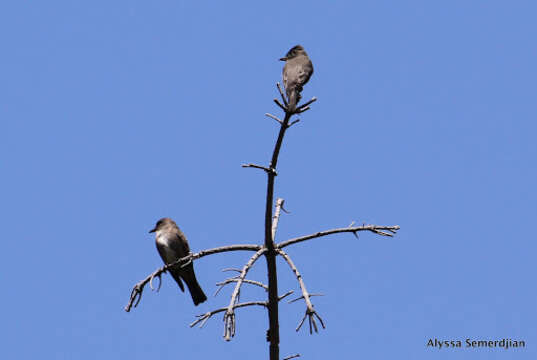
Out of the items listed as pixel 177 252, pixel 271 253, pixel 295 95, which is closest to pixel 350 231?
pixel 271 253

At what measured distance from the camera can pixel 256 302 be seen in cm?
629

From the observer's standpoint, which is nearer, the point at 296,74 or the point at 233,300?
the point at 233,300

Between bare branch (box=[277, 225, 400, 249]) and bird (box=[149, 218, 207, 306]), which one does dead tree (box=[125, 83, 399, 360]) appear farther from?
bird (box=[149, 218, 207, 306])

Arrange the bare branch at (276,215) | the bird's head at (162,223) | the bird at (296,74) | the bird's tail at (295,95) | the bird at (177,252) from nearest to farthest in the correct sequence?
1. the bare branch at (276,215)
2. the bird's tail at (295,95)
3. the bird at (296,74)
4. the bird at (177,252)
5. the bird's head at (162,223)

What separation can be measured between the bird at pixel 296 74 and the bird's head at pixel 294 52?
0.69 feet

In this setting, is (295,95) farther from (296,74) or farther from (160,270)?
(160,270)

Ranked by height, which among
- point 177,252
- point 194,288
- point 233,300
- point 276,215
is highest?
point 177,252

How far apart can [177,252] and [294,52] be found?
10.3 ft

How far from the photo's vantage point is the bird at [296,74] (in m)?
8.92

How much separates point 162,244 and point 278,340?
12.3ft

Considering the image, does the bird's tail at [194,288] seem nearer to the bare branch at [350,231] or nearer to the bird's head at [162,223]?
the bird's head at [162,223]

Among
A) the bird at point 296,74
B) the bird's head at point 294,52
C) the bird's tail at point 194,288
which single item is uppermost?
the bird's head at point 294,52

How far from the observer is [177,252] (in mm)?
9812

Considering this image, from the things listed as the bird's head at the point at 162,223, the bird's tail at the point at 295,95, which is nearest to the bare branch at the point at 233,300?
the bird's tail at the point at 295,95
